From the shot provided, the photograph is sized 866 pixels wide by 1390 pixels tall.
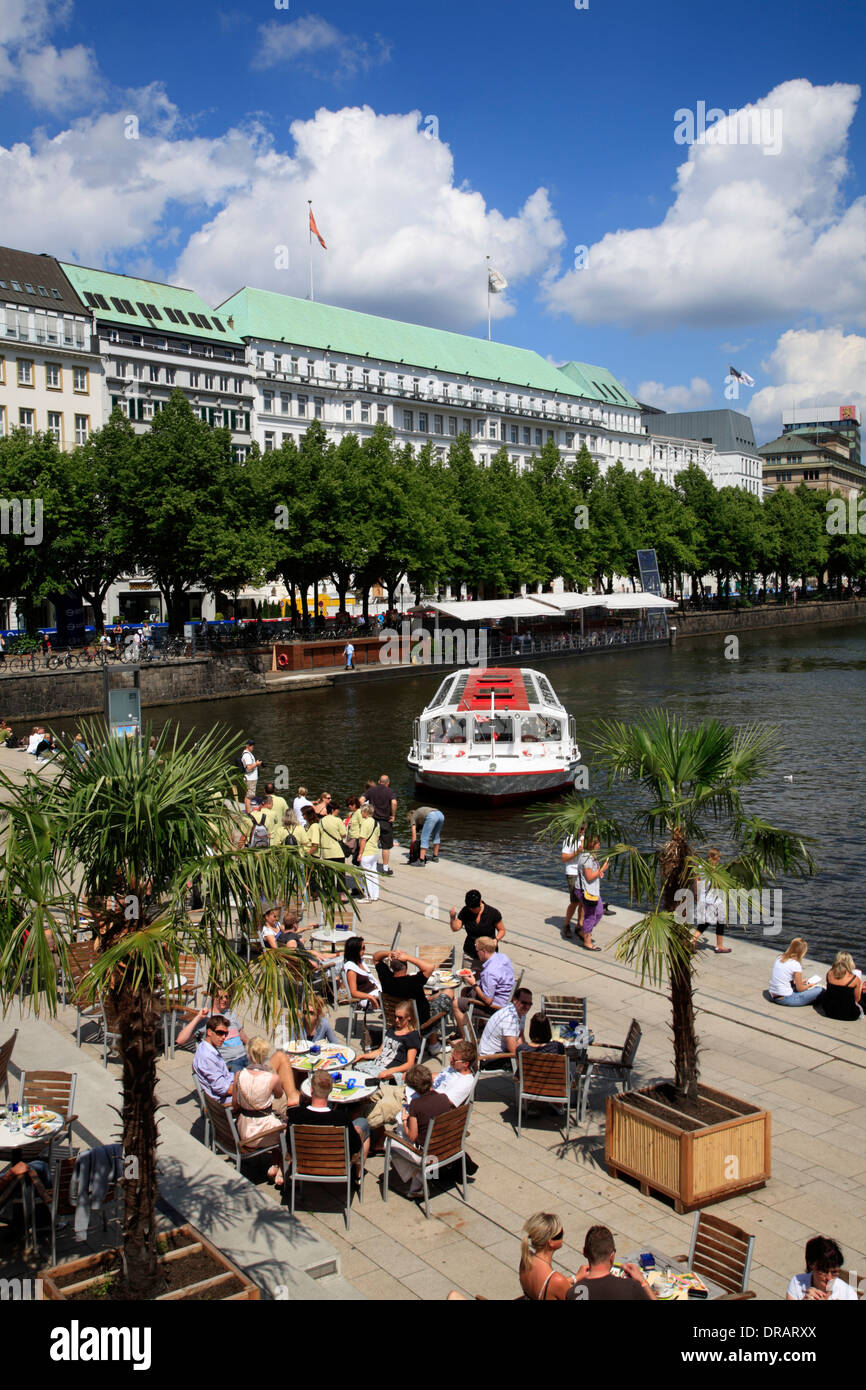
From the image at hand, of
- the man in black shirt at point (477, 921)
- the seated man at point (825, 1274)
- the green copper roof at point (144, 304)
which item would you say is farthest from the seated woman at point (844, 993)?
the green copper roof at point (144, 304)

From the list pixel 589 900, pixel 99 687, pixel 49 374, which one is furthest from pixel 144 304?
pixel 589 900

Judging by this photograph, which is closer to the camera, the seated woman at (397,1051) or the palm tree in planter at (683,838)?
the palm tree in planter at (683,838)

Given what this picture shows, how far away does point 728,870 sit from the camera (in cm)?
1009

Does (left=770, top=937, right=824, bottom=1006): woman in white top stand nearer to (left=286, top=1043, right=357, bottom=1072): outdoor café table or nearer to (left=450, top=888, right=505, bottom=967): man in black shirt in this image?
(left=450, top=888, right=505, bottom=967): man in black shirt

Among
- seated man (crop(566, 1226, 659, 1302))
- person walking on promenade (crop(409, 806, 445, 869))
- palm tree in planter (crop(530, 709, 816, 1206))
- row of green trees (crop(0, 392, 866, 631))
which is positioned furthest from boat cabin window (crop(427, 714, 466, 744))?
row of green trees (crop(0, 392, 866, 631))

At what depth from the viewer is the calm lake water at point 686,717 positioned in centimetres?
2280

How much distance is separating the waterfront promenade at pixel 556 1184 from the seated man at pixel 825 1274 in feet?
3.85

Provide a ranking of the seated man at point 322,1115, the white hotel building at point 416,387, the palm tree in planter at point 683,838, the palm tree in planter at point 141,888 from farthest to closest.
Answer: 1. the white hotel building at point 416,387
2. the palm tree in planter at point 683,838
3. the seated man at point 322,1115
4. the palm tree in planter at point 141,888

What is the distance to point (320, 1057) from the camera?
35.3ft

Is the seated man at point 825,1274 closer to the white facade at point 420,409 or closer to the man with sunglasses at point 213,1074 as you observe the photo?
the man with sunglasses at point 213,1074

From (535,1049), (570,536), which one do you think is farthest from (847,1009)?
(570,536)

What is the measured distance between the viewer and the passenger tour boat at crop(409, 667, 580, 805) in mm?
30797

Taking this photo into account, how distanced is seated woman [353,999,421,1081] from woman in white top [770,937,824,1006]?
511 cm

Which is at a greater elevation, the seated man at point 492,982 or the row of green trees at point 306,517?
the row of green trees at point 306,517
